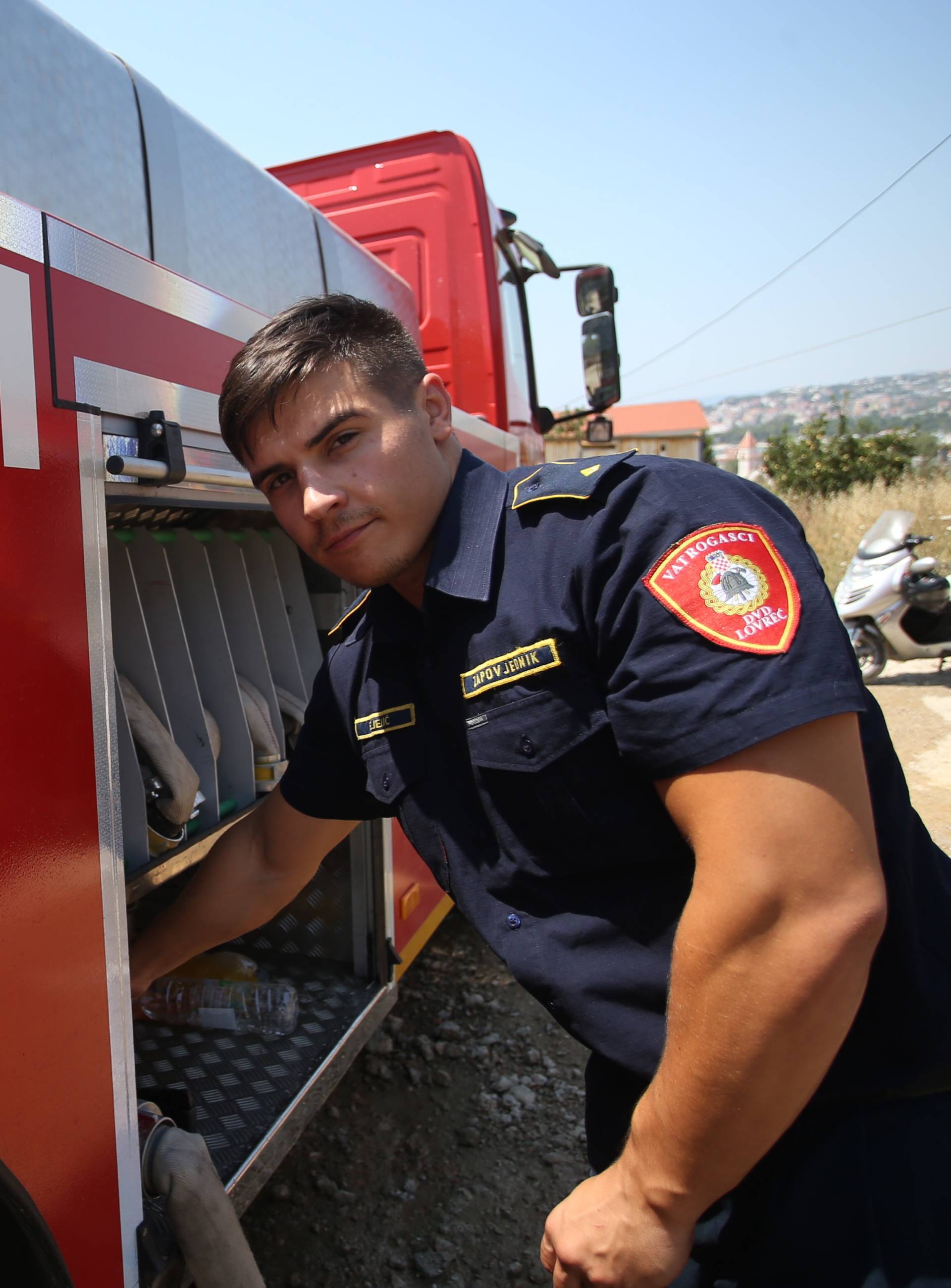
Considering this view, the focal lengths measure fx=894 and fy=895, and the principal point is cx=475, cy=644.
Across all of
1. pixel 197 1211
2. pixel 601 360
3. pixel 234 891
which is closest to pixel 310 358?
pixel 234 891

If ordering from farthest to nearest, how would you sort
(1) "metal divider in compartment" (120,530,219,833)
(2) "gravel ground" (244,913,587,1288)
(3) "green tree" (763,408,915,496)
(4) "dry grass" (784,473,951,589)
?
(3) "green tree" (763,408,915,496), (4) "dry grass" (784,473,951,589), (2) "gravel ground" (244,913,587,1288), (1) "metal divider in compartment" (120,530,219,833)

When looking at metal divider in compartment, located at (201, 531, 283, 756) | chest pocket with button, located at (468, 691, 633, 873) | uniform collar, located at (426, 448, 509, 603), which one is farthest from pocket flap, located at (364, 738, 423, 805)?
metal divider in compartment, located at (201, 531, 283, 756)

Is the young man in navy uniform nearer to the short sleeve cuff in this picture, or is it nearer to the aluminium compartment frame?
the short sleeve cuff

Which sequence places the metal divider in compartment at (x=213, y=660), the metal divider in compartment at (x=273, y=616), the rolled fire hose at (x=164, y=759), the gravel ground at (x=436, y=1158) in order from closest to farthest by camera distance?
the rolled fire hose at (x=164, y=759) → the metal divider in compartment at (x=213, y=660) → the gravel ground at (x=436, y=1158) → the metal divider in compartment at (x=273, y=616)

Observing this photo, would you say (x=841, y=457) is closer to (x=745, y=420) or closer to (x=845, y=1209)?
(x=845, y=1209)

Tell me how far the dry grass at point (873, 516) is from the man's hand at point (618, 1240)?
34.8 ft

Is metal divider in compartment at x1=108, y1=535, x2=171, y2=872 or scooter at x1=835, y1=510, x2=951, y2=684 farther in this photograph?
scooter at x1=835, y1=510, x2=951, y2=684

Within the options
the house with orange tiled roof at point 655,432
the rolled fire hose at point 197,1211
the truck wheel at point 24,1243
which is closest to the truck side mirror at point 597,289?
Answer: the rolled fire hose at point 197,1211

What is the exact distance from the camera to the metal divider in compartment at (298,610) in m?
2.44

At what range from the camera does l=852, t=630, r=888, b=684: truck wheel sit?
22.8ft

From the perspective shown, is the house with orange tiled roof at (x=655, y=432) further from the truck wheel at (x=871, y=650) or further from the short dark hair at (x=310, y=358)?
the short dark hair at (x=310, y=358)

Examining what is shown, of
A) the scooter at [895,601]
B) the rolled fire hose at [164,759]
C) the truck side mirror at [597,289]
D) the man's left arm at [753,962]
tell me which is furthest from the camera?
the scooter at [895,601]

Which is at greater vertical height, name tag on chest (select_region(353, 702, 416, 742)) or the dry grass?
the dry grass

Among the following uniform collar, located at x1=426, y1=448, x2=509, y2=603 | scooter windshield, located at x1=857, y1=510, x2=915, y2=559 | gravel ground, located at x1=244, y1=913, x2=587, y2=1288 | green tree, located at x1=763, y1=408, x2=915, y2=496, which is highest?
green tree, located at x1=763, y1=408, x2=915, y2=496
